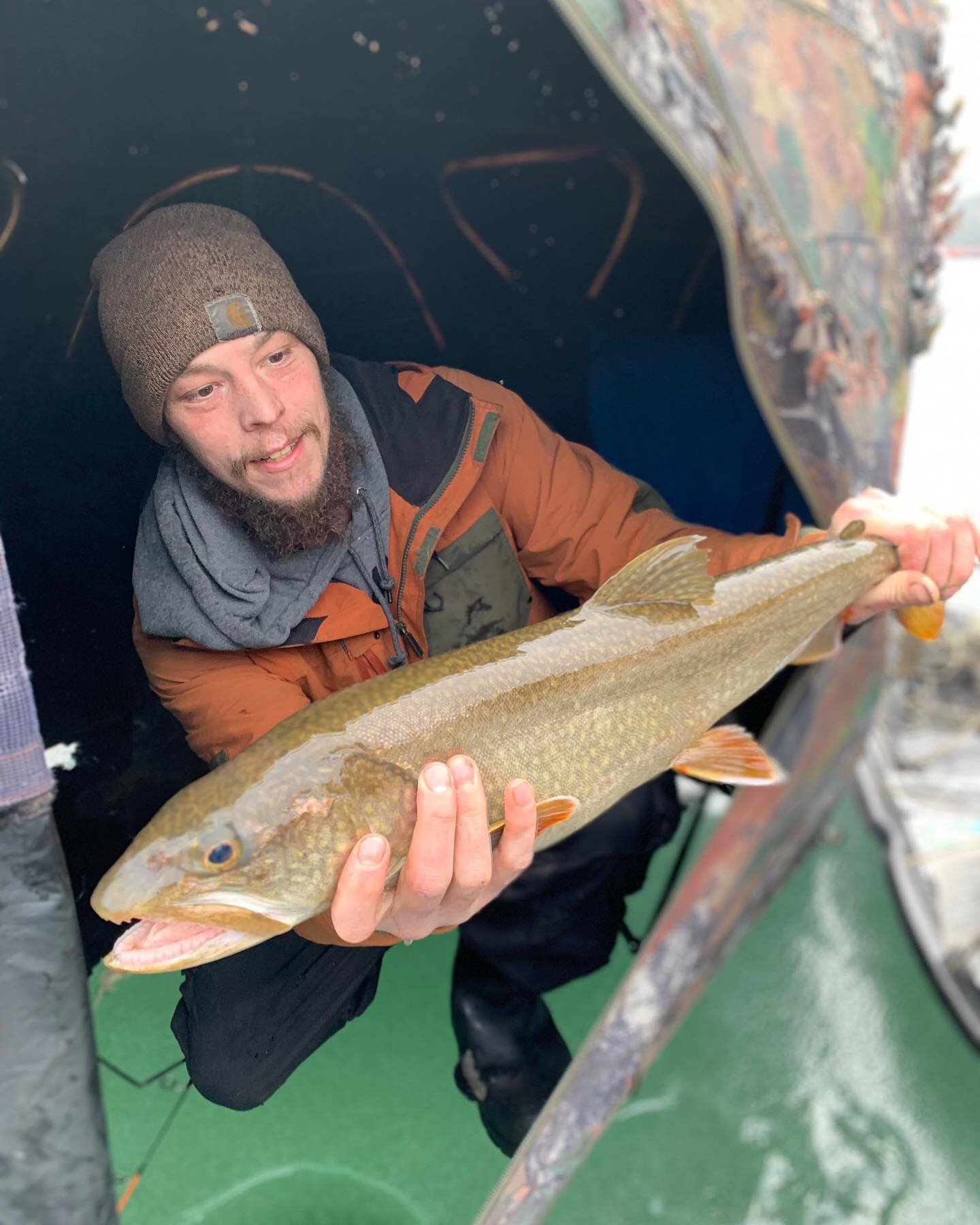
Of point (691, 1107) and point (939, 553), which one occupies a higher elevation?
point (939, 553)

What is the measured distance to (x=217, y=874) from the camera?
4.07 feet

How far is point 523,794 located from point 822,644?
33.2 inches

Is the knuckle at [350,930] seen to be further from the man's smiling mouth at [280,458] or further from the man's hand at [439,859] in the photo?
the man's smiling mouth at [280,458]

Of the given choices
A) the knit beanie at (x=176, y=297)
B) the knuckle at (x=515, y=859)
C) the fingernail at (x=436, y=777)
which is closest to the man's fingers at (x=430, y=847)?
the fingernail at (x=436, y=777)

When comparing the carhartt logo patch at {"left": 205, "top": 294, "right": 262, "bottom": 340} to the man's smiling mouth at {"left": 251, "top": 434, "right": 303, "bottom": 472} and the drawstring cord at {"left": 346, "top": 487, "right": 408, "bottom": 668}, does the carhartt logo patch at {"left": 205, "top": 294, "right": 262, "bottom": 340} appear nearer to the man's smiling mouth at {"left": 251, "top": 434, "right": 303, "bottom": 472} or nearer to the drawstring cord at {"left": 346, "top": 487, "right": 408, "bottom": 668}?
the man's smiling mouth at {"left": 251, "top": 434, "right": 303, "bottom": 472}

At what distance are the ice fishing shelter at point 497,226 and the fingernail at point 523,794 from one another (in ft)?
2.00

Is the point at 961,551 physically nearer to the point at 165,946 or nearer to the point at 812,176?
the point at 812,176

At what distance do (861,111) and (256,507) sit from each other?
2455mm

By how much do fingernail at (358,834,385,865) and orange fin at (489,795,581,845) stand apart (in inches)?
9.0

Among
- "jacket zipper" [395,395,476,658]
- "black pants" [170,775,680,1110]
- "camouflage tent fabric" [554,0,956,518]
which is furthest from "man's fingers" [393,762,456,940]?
"camouflage tent fabric" [554,0,956,518]

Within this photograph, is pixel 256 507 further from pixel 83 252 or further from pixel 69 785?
pixel 69 785

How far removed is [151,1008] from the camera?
1595mm

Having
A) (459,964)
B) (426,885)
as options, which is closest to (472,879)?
(426,885)

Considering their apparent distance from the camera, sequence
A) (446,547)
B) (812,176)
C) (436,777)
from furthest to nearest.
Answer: (812,176) < (446,547) < (436,777)
